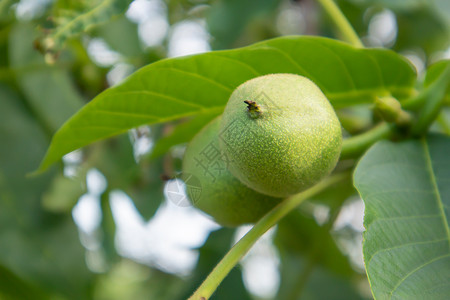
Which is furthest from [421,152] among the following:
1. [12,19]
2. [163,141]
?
[12,19]

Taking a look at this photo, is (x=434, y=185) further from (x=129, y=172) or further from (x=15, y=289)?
(x=15, y=289)

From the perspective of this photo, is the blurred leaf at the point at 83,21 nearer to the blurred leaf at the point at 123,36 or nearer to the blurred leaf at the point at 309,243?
the blurred leaf at the point at 123,36

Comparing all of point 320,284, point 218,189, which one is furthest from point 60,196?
point 320,284

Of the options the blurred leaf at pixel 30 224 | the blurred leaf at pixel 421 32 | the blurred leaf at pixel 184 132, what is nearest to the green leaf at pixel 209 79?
the blurred leaf at pixel 184 132

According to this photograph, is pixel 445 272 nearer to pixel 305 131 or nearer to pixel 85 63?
pixel 305 131

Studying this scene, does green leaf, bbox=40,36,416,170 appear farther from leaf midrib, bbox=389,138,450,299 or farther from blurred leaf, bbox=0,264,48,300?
blurred leaf, bbox=0,264,48,300

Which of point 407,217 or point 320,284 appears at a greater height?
point 407,217
